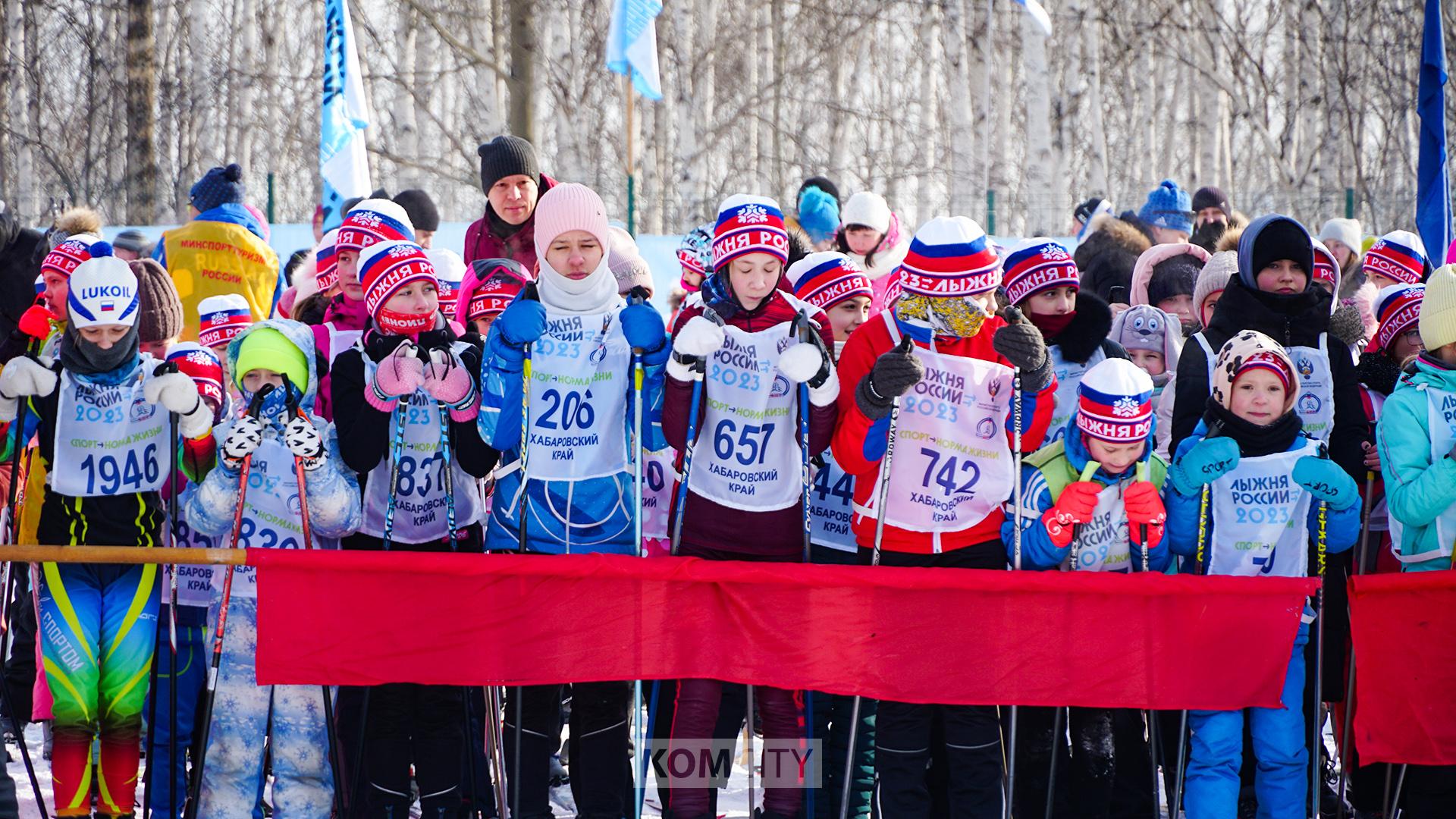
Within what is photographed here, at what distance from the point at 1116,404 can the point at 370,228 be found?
2.86m

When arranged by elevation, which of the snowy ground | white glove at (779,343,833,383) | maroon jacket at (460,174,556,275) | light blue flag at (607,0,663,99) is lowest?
the snowy ground

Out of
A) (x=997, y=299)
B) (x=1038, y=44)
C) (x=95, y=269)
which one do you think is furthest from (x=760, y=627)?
(x=1038, y=44)

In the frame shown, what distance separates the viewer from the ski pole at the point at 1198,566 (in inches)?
180

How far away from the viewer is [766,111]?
36.8 m

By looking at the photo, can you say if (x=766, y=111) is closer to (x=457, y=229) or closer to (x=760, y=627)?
Result: (x=457, y=229)

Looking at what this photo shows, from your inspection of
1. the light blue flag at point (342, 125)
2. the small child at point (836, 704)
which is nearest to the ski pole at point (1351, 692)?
the small child at point (836, 704)

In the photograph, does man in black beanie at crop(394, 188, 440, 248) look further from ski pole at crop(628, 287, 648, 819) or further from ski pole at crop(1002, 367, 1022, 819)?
ski pole at crop(1002, 367, 1022, 819)

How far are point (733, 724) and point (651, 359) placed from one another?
1.33 metres

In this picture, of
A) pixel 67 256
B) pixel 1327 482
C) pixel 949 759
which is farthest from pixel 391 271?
pixel 1327 482

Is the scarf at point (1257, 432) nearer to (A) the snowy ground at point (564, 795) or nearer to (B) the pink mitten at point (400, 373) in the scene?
(A) the snowy ground at point (564, 795)

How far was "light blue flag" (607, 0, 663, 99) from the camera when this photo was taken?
1286cm

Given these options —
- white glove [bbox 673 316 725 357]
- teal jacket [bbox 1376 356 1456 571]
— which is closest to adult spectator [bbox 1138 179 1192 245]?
teal jacket [bbox 1376 356 1456 571]

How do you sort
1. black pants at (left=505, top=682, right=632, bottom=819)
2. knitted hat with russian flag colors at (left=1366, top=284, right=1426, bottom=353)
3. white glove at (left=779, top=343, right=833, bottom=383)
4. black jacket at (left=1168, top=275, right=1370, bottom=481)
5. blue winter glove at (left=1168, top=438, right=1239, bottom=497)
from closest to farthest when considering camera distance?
1. white glove at (left=779, top=343, right=833, bottom=383)
2. blue winter glove at (left=1168, top=438, right=1239, bottom=497)
3. black pants at (left=505, top=682, right=632, bottom=819)
4. black jacket at (left=1168, top=275, right=1370, bottom=481)
5. knitted hat with russian flag colors at (left=1366, top=284, right=1426, bottom=353)

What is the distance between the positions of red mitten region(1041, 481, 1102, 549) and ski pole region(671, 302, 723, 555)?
1139mm
